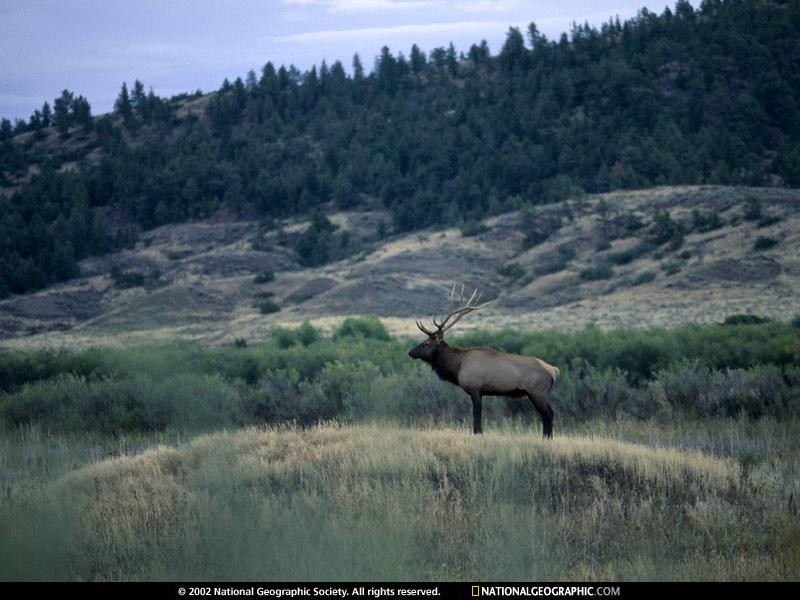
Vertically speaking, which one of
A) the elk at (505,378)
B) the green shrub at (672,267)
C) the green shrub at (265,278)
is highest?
the elk at (505,378)

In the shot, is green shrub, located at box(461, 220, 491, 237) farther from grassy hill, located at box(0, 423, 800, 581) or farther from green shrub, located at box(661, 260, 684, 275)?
grassy hill, located at box(0, 423, 800, 581)

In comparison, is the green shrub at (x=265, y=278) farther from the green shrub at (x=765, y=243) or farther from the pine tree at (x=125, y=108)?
the pine tree at (x=125, y=108)

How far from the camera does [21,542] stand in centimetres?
760

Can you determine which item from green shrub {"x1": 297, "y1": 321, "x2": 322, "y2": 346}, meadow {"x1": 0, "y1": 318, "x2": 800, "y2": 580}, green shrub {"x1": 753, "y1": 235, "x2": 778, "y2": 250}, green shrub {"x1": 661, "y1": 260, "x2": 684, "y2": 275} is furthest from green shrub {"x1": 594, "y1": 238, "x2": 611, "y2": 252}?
meadow {"x1": 0, "y1": 318, "x2": 800, "y2": 580}

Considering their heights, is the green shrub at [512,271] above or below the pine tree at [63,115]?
below

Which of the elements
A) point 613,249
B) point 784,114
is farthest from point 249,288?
point 784,114

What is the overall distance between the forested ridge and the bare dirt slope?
4.20 metres

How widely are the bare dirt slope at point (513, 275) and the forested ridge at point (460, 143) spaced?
4199 mm

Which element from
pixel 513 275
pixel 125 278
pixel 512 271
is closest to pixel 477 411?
pixel 513 275

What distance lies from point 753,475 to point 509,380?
314cm

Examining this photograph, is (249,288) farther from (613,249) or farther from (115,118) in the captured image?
(115,118)

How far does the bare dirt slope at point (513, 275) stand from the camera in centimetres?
4400
